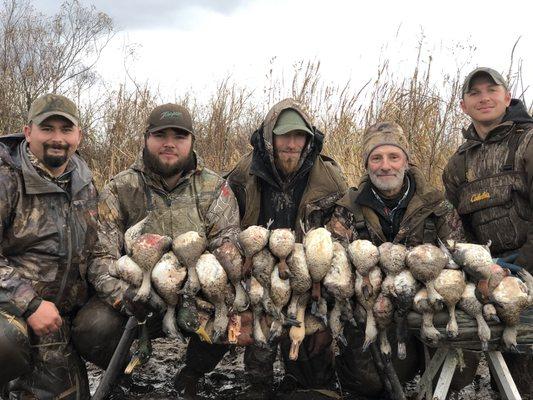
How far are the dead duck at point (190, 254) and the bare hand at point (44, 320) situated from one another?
35.4 inches

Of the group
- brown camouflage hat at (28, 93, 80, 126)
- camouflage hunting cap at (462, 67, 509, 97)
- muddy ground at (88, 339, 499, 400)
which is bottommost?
muddy ground at (88, 339, 499, 400)

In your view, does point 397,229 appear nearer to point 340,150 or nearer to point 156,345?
point 156,345

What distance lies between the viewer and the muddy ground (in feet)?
13.2

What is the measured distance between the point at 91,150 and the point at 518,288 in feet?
25.0

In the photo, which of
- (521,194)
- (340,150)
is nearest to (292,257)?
(521,194)

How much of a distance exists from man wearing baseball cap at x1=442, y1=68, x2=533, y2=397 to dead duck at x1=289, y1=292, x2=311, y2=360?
4.88ft

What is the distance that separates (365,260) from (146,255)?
1183 millimetres

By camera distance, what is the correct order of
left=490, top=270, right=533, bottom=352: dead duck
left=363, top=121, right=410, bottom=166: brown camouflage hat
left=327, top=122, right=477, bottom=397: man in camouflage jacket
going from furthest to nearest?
left=363, top=121, right=410, bottom=166: brown camouflage hat → left=327, top=122, right=477, bottom=397: man in camouflage jacket → left=490, top=270, right=533, bottom=352: dead duck

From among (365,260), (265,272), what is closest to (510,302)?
(365,260)

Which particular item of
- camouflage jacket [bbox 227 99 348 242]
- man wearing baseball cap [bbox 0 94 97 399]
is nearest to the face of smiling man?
camouflage jacket [bbox 227 99 348 242]

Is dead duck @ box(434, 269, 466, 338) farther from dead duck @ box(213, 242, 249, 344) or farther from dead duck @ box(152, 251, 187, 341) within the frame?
dead duck @ box(152, 251, 187, 341)

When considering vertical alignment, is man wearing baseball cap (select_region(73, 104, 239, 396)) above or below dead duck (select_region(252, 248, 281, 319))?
above

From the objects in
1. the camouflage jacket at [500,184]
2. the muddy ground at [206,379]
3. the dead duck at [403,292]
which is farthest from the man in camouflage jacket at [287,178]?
the dead duck at [403,292]

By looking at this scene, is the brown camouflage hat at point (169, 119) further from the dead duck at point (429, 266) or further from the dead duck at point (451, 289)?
the dead duck at point (451, 289)
